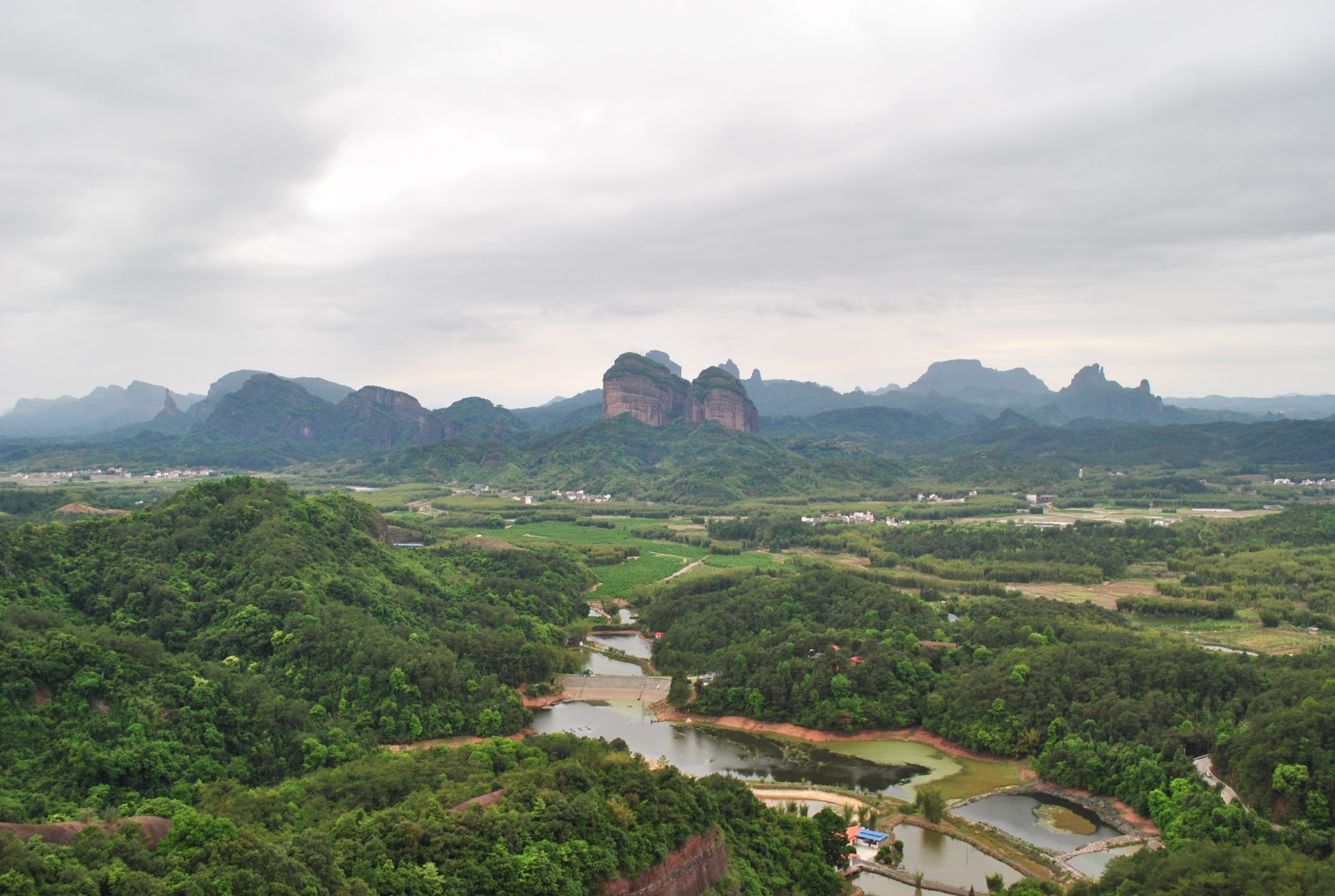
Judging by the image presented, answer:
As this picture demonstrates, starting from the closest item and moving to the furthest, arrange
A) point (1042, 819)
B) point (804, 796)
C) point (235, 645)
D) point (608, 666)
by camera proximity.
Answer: point (1042, 819) → point (804, 796) → point (235, 645) → point (608, 666)

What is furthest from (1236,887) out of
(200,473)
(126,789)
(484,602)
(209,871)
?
(200,473)

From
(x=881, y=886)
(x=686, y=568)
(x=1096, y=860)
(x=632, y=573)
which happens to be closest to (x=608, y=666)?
(x=632, y=573)

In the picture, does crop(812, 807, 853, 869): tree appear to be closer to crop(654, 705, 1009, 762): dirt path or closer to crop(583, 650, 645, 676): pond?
crop(654, 705, 1009, 762): dirt path

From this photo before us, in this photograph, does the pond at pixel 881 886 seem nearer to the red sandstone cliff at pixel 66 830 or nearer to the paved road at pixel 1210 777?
the paved road at pixel 1210 777

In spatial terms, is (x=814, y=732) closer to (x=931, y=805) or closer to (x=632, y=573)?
(x=931, y=805)

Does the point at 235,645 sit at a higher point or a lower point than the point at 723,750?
higher

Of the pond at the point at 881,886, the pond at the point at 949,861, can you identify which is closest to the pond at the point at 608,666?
the pond at the point at 949,861

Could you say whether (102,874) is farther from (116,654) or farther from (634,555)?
(634,555)
